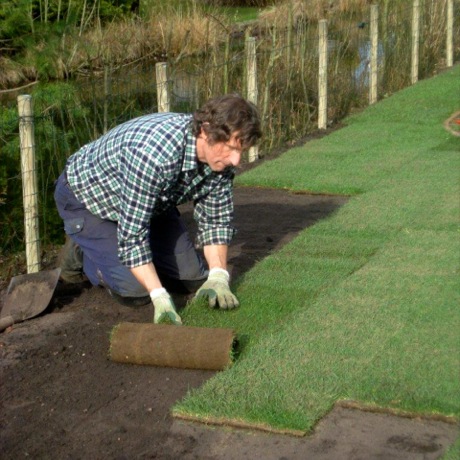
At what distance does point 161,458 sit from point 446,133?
884 centimetres

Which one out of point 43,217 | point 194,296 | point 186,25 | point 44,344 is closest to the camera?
point 44,344

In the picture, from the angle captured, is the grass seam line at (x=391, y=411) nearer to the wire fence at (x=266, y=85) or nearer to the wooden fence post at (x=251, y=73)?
the wire fence at (x=266, y=85)

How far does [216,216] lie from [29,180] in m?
1.75

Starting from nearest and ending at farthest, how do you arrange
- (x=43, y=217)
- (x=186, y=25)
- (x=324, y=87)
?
(x=43, y=217)
(x=324, y=87)
(x=186, y=25)

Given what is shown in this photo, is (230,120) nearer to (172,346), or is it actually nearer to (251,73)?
(172,346)

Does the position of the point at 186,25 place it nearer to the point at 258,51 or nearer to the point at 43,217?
the point at 258,51

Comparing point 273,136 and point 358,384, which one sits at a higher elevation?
point 358,384

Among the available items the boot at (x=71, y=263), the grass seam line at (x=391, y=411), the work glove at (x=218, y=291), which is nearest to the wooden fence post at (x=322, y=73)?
the boot at (x=71, y=263)

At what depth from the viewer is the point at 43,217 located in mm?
8062

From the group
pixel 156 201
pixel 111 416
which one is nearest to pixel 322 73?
pixel 156 201

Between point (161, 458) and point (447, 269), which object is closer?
point (161, 458)

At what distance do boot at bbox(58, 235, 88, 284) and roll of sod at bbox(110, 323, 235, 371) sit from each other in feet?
4.82

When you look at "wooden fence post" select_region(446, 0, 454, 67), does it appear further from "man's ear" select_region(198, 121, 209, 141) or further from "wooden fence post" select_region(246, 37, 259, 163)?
"man's ear" select_region(198, 121, 209, 141)

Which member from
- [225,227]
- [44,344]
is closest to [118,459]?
[44,344]
